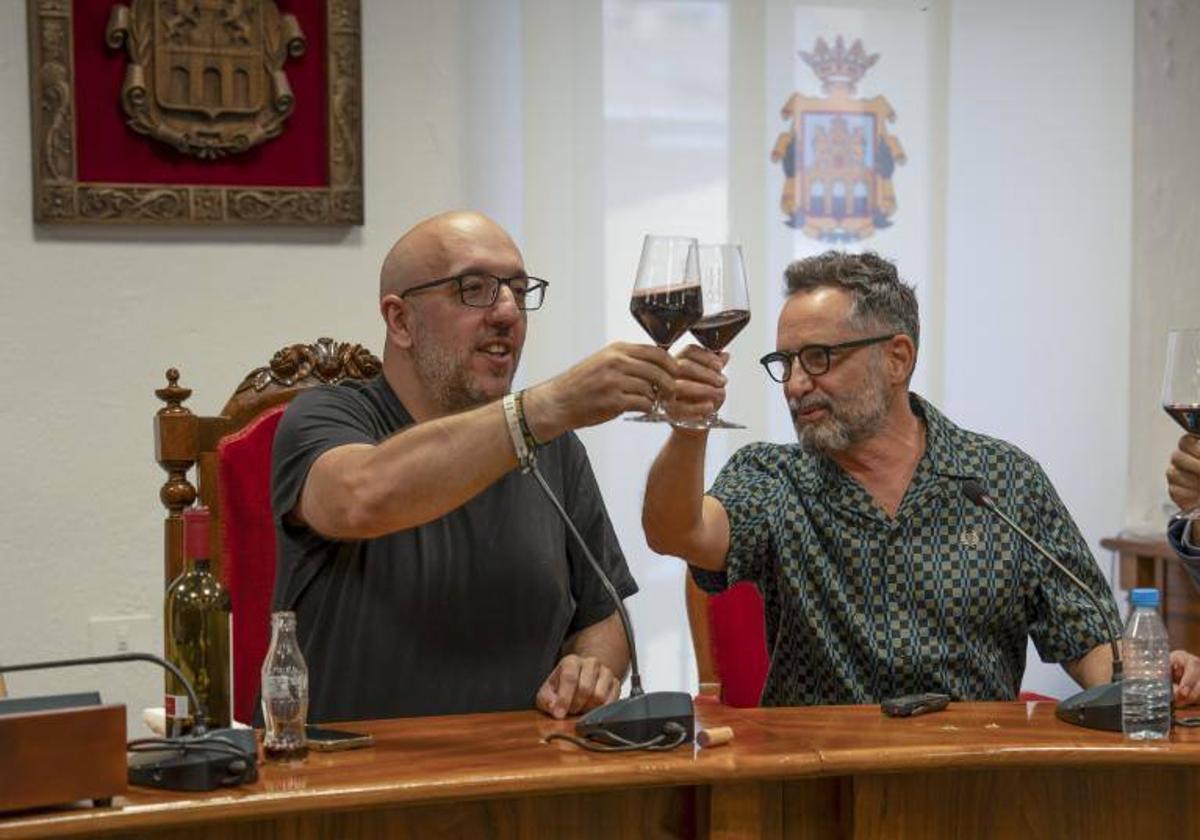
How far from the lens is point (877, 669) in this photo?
2.46 metres

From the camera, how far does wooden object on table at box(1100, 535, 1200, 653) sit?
→ 12.2 feet

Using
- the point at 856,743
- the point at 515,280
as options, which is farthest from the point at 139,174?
the point at 856,743

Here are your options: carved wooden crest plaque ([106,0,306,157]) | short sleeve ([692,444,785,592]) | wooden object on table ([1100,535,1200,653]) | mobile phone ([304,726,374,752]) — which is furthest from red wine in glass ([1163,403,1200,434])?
carved wooden crest plaque ([106,0,306,157])

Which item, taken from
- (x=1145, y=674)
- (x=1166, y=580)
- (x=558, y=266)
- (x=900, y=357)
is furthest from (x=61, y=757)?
(x=1166, y=580)

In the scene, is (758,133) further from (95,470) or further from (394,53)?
(95,470)

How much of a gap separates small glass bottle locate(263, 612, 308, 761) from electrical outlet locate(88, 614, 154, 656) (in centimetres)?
158

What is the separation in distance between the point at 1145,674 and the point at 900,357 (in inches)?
32.1

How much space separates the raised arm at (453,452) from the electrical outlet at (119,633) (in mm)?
1290

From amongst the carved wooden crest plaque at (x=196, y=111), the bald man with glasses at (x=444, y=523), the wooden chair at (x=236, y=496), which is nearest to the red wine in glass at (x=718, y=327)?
the bald man with glasses at (x=444, y=523)

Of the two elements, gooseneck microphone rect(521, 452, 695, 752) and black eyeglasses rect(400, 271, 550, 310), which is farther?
black eyeglasses rect(400, 271, 550, 310)

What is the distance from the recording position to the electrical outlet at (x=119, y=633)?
3.29 m

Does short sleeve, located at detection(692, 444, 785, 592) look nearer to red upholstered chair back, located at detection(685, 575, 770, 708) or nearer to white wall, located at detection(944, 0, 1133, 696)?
red upholstered chair back, located at detection(685, 575, 770, 708)

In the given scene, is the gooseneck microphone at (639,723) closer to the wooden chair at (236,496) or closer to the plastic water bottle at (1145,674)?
the plastic water bottle at (1145,674)

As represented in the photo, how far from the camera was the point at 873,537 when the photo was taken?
2.51 m
